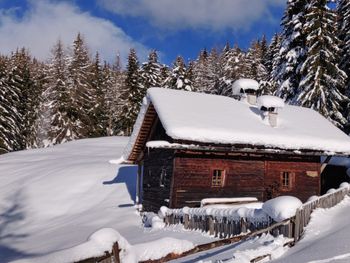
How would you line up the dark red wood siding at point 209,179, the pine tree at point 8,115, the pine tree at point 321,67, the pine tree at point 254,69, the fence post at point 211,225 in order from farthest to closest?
1. the pine tree at point 254,69
2. the pine tree at point 8,115
3. the pine tree at point 321,67
4. the dark red wood siding at point 209,179
5. the fence post at point 211,225

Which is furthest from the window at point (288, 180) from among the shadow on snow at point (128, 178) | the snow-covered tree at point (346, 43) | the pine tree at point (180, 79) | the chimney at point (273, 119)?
→ the pine tree at point (180, 79)

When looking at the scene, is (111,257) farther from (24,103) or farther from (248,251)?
(24,103)

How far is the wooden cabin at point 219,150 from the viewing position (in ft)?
62.4

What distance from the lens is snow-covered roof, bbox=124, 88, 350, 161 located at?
1895 centimetres

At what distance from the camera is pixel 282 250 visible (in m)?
10.5

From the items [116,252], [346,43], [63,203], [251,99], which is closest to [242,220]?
[116,252]

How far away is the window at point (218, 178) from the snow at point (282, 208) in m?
8.17

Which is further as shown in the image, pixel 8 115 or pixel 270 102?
pixel 8 115

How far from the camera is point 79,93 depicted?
53.0 metres

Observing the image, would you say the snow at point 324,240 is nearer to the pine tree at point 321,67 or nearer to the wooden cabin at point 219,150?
the wooden cabin at point 219,150

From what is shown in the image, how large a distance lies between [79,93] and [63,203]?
29.2m

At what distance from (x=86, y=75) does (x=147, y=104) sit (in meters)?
36.4

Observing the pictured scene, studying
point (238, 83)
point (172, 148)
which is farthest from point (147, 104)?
point (238, 83)

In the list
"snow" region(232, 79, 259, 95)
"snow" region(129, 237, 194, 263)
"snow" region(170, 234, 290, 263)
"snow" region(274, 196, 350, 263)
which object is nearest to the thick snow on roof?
"snow" region(232, 79, 259, 95)
